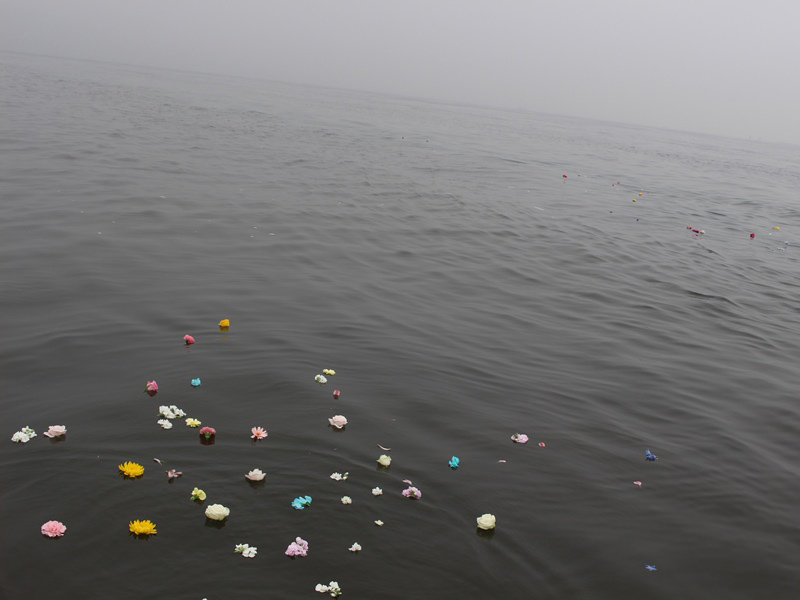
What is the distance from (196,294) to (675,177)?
3462 centimetres

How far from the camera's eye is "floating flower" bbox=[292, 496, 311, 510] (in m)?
5.97

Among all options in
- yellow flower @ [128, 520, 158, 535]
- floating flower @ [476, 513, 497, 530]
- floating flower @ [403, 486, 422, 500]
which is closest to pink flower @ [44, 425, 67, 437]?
yellow flower @ [128, 520, 158, 535]

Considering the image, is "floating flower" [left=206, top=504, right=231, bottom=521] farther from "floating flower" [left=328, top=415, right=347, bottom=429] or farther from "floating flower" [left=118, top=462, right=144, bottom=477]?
"floating flower" [left=328, top=415, right=347, bottom=429]

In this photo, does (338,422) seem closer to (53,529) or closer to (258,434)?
(258,434)

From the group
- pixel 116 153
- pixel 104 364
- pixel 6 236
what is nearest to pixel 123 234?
pixel 6 236

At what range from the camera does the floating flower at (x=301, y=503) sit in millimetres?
5973

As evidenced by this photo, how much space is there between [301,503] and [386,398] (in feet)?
8.07

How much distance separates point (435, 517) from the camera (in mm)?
6117

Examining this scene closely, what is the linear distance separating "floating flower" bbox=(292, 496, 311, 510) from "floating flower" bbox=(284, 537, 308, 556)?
46 cm

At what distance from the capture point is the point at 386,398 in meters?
8.29

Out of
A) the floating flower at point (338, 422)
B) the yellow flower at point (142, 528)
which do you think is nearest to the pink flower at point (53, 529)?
the yellow flower at point (142, 528)

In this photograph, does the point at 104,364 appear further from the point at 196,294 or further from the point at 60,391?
the point at 196,294

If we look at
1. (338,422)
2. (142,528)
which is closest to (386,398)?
(338,422)

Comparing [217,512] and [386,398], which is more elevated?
[217,512]
